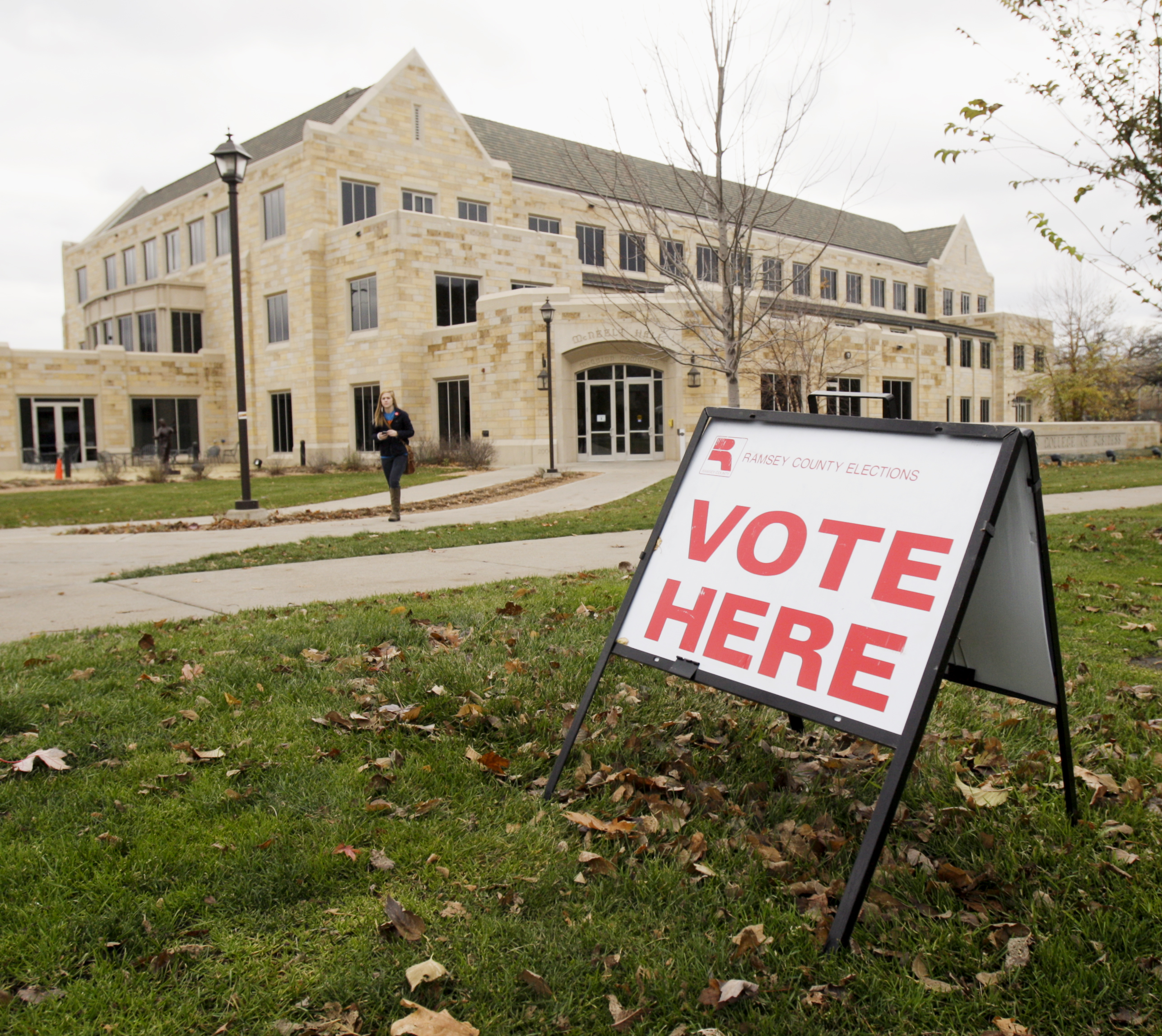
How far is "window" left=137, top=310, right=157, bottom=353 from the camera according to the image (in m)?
42.1

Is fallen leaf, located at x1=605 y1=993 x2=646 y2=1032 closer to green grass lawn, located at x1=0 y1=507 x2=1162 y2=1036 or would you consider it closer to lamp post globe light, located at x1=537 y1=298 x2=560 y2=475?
green grass lawn, located at x1=0 y1=507 x2=1162 y2=1036

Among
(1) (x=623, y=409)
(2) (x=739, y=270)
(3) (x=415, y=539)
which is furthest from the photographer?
(1) (x=623, y=409)

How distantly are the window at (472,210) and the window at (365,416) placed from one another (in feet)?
29.3

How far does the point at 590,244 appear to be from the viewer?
4159 centimetres

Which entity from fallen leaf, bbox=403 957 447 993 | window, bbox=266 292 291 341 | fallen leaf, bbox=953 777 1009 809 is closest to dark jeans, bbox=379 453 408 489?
fallen leaf, bbox=953 777 1009 809

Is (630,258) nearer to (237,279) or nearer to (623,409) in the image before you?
(623,409)

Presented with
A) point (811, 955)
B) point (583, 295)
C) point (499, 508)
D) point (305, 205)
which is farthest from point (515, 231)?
point (811, 955)

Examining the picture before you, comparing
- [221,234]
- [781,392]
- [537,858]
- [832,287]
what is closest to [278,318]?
[221,234]

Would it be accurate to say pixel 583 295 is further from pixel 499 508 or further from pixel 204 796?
pixel 204 796

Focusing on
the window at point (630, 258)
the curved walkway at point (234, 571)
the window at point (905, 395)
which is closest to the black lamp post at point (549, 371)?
the curved walkway at point (234, 571)

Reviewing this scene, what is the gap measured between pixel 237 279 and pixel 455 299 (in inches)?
710

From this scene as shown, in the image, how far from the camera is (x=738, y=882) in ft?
9.08

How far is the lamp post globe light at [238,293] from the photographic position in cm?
1372

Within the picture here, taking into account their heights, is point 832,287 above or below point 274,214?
below
